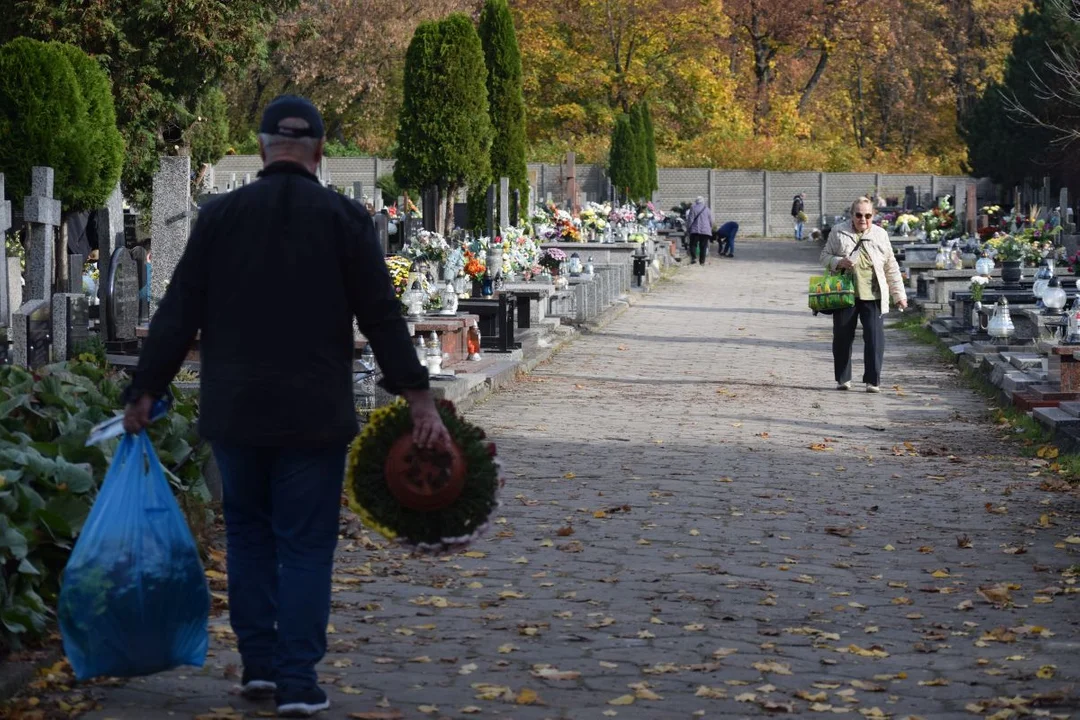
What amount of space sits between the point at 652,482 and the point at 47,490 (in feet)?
14.9

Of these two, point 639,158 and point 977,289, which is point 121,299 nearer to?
point 977,289

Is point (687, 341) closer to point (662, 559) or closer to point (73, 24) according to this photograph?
point (73, 24)

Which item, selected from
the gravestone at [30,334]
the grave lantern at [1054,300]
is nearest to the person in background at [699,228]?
the grave lantern at [1054,300]

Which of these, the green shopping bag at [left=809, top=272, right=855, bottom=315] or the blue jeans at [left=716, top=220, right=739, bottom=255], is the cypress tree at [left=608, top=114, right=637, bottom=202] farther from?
the green shopping bag at [left=809, top=272, right=855, bottom=315]

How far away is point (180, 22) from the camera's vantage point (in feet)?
90.6

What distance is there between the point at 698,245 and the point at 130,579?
36859 millimetres

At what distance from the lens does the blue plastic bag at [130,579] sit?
5148 mm

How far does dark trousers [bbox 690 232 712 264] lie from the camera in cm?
4094

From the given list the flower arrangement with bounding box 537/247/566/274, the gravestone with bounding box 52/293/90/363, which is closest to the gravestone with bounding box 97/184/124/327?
the gravestone with bounding box 52/293/90/363

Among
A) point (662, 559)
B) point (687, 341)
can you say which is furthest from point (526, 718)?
point (687, 341)

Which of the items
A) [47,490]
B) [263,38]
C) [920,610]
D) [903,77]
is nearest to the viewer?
[47,490]

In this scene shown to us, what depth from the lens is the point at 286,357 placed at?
5066mm

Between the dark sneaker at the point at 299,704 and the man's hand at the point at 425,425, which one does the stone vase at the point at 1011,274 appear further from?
the dark sneaker at the point at 299,704

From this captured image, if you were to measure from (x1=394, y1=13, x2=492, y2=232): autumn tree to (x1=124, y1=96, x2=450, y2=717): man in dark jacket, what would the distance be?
1605 centimetres
